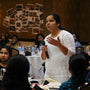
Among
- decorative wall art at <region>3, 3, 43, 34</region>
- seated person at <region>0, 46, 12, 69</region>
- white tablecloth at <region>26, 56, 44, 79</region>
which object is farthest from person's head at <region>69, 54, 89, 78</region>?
decorative wall art at <region>3, 3, 43, 34</region>

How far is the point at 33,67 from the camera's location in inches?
211

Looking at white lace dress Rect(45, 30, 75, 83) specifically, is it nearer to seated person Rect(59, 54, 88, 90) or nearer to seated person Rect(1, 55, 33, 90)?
seated person Rect(59, 54, 88, 90)

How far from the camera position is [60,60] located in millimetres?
2467

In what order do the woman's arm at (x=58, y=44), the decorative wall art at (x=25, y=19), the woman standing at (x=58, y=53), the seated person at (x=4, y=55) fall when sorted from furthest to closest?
the decorative wall art at (x=25, y=19), the seated person at (x=4, y=55), the woman standing at (x=58, y=53), the woman's arm at (x=58, y=44)

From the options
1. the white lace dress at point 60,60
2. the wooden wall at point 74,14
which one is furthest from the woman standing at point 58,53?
the wooden wall at point 74,14

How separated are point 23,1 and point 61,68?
22.4ft

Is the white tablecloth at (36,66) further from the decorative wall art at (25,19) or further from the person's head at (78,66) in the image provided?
the decorative wall art at (25,19)

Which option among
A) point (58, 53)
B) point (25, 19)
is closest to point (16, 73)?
point (58, 53)

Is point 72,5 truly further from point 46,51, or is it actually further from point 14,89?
point 14,89

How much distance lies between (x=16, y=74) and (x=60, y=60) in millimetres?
919

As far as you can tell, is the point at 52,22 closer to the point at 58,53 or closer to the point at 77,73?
the point at 58,53

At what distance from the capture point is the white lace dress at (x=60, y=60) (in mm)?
2420

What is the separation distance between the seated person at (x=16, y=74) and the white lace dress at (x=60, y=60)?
0.85m

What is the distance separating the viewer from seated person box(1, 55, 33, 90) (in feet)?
5.39
